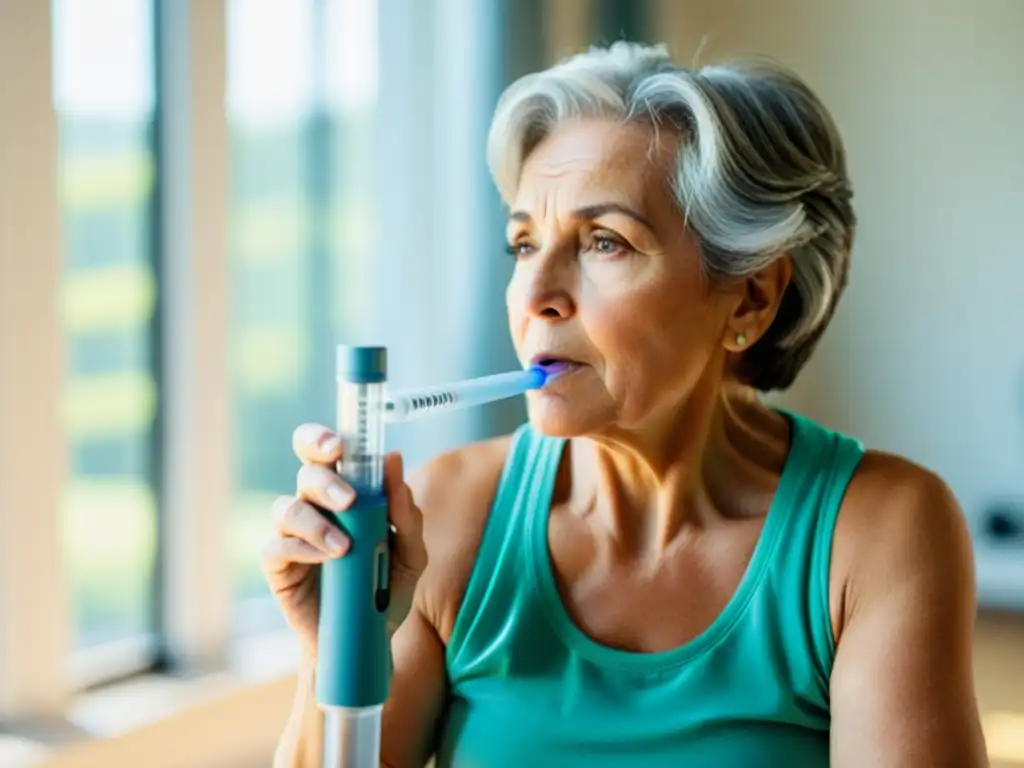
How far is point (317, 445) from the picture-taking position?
3.22 ft

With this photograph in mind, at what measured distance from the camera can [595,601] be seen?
138 cm

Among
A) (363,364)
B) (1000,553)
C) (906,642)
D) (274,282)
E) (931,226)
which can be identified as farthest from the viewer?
(931,226)

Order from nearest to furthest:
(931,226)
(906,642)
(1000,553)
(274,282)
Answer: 1. (906,642)
2. (274,282)
3. (1000,553)
4. (931,226)

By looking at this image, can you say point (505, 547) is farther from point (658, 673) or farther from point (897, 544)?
point (897, 544)

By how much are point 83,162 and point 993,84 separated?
65.0 inches

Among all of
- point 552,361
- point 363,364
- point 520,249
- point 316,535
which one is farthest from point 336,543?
point 520,249

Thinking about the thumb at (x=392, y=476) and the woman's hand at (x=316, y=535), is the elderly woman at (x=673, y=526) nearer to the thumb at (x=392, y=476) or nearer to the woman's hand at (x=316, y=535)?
the woman's hand at (x=316, y=535)

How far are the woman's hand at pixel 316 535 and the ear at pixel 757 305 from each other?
1.62 feet

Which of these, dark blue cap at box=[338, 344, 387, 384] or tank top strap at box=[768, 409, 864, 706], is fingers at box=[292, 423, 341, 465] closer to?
dark blue cap at box=[338, 344, 387, 384]

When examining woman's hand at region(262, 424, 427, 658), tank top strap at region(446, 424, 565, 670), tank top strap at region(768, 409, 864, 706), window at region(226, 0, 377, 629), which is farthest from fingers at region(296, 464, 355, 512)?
window at region(226, 0, 377, 629)

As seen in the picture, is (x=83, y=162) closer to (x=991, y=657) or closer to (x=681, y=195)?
(x=681, y=195)

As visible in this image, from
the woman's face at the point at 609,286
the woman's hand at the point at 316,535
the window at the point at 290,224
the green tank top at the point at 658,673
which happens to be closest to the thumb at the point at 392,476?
the woman's hand at the point at 316,535

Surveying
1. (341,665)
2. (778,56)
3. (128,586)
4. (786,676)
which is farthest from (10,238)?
(778,56)

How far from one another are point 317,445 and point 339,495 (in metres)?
0.05
